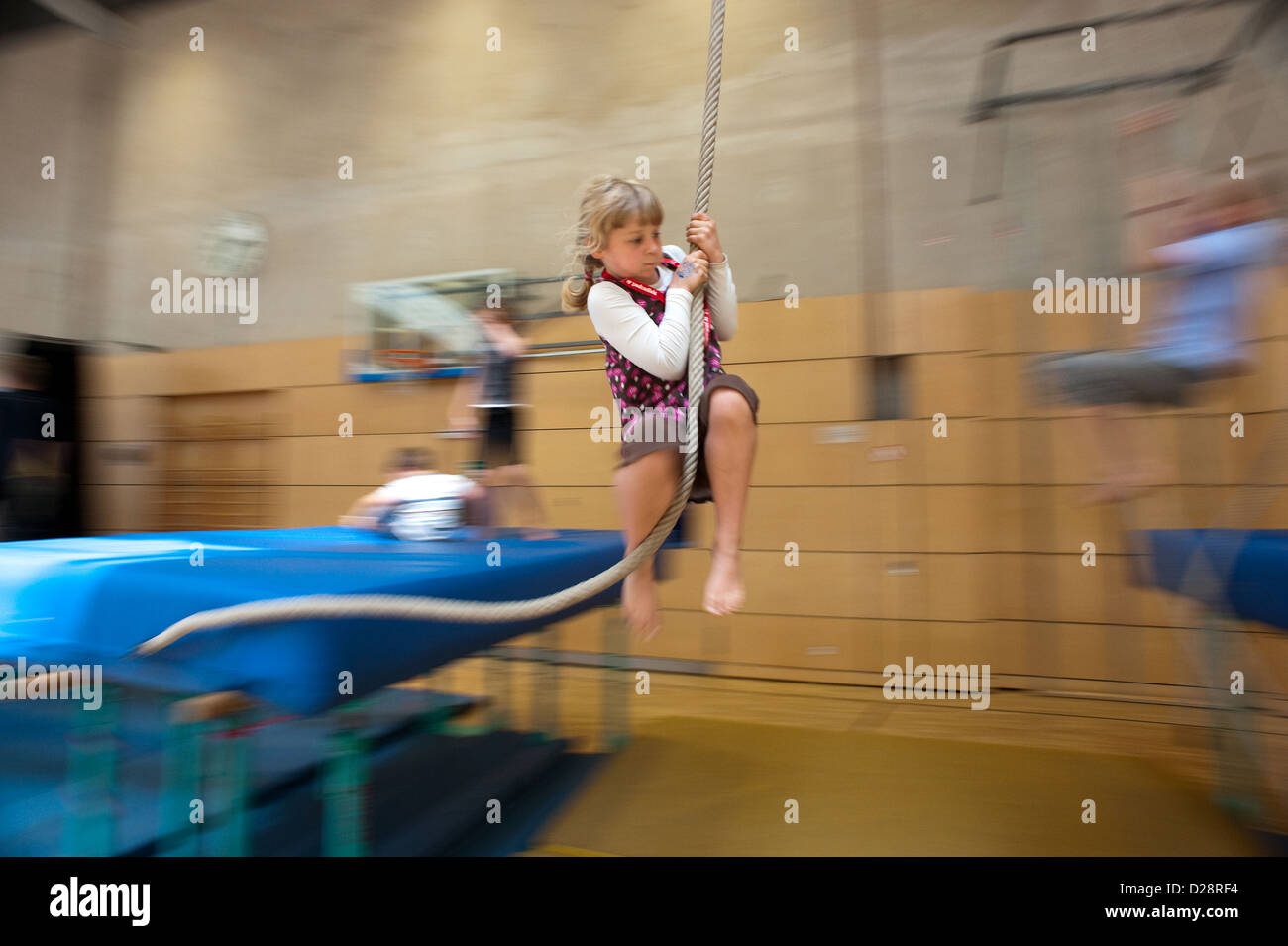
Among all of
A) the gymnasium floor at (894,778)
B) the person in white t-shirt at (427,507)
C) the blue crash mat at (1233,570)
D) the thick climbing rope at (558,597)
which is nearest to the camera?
the thick climbing rope at (558,597)

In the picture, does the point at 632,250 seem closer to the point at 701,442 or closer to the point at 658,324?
Result: the point at 658,324

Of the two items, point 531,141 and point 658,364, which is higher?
point 531,141

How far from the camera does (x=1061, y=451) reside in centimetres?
240

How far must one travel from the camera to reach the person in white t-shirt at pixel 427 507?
195cm

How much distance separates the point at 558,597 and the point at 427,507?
1.21 m

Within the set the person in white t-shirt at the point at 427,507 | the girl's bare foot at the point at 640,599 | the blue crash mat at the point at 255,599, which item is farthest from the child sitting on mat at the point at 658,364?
the person in white t-shirt at the point at 427,507

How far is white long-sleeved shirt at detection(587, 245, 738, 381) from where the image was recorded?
2.86 feet

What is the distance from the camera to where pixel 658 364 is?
34.7 inches

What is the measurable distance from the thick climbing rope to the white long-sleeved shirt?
0.02 meters

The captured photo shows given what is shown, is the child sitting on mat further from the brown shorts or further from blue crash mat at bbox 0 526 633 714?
blue crash mat at bbox 0 526 633 714

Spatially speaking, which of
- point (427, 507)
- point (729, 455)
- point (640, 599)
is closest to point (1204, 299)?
point (729, 455)

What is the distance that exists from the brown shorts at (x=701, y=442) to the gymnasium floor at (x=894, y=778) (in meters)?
0.89

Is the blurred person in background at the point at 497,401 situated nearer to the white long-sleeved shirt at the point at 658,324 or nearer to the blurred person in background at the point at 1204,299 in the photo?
the white long-sleeved shirt at the point at 658,324
